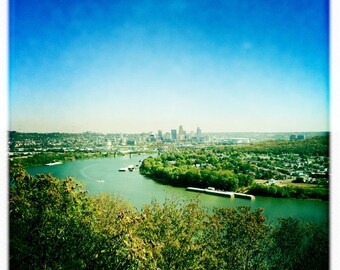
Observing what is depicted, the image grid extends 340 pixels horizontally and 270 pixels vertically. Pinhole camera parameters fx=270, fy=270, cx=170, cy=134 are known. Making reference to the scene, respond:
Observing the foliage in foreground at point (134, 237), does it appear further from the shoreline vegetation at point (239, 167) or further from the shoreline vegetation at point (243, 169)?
the shoreline vegetation at point (243, 169)

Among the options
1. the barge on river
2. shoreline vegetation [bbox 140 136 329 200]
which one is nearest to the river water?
the barge on river

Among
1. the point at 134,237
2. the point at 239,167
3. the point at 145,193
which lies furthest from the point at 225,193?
the point at 134,237

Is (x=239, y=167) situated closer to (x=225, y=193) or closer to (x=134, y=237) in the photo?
(x=225, y=193)

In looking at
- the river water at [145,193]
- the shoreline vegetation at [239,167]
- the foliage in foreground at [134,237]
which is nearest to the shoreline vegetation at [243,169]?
the shoreline vegetation at [239,167]

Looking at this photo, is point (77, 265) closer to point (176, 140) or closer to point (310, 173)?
point (310, 173)

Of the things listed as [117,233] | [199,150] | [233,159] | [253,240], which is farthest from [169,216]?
[199,150]

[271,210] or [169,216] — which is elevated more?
[169,216]
